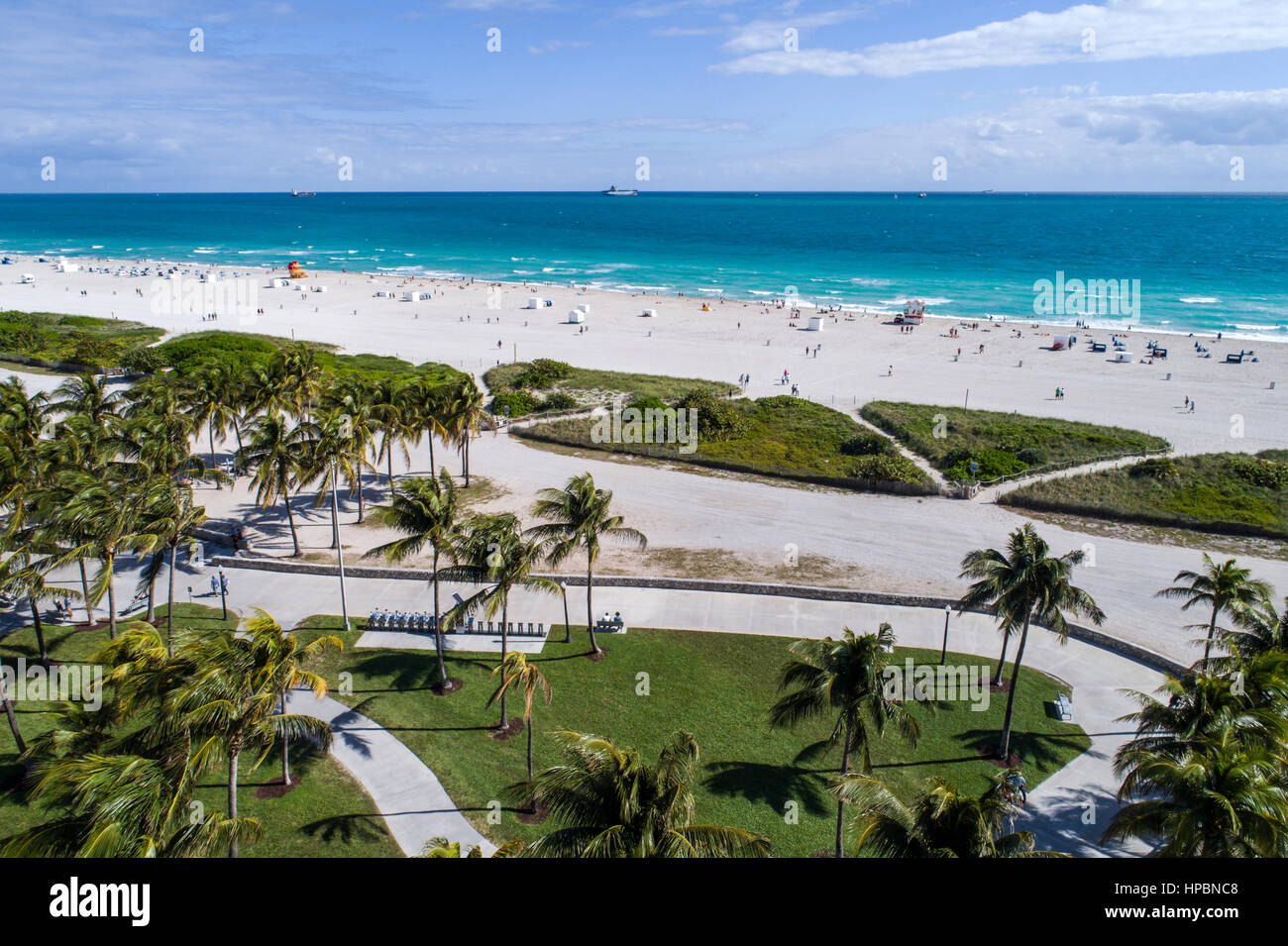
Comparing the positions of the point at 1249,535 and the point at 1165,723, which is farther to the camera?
the point at 1249,535

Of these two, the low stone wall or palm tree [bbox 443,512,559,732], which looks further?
the low stone wall

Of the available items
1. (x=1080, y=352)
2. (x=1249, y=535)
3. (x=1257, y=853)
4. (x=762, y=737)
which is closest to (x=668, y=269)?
(x=1080, y=352)

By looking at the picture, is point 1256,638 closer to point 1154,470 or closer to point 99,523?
point 1154,470

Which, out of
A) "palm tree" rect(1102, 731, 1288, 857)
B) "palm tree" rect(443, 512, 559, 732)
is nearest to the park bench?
"palm tree" rect(1102, 731, 1288, 857)

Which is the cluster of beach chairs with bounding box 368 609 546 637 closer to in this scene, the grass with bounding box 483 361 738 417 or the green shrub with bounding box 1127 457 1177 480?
the grass with bounding box 483 361 738 417

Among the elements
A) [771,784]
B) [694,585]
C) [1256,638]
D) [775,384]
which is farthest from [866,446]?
[771,784]
